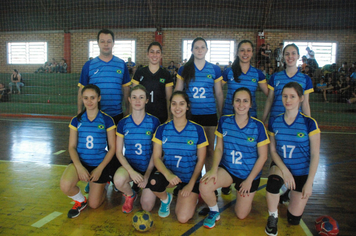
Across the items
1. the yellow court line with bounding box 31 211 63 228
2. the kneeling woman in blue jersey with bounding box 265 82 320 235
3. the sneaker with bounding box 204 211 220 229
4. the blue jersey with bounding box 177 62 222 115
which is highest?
the blue jersey with bounding box 177 62 222 115

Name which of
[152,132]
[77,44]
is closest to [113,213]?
[152,132]

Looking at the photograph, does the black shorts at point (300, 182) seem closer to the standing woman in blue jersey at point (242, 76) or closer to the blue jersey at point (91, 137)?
the standing woman in blue jersey at point (242, 76)

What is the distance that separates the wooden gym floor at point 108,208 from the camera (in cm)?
209

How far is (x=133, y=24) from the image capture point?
1191 centimetres

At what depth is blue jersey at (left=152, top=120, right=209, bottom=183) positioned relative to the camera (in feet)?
7.57

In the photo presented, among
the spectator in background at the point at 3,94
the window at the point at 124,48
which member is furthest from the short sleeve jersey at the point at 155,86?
the window at the point at 124,48

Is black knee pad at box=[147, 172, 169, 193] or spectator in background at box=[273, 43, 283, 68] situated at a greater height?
spectator in background at box=[273, 43, 283, 68]

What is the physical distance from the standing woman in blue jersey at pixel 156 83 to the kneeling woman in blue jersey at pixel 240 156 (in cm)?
76

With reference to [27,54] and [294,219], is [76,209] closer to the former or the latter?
[294,219]

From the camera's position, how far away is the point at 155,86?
2.73m

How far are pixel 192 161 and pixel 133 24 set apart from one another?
10909mm

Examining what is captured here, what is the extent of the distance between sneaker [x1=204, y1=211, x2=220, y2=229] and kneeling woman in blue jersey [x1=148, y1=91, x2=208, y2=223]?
150mm

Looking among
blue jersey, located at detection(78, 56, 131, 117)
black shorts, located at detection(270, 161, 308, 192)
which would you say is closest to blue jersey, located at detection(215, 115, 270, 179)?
black shorts, located at detection(270, 161, 308, 192)

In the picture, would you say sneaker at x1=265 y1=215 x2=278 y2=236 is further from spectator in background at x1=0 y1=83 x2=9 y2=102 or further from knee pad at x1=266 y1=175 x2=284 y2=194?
spectator in background at x1=0 y1=83 x2=9 y2=102
